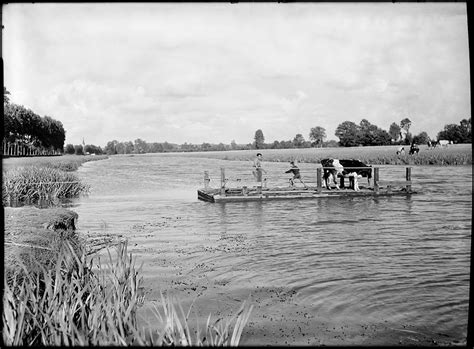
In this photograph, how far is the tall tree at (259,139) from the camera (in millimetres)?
3730

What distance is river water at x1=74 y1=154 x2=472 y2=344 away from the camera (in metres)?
4.62

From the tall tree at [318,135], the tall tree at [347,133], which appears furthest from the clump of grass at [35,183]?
the tall tree at [347,133]

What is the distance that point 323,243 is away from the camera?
8258mm

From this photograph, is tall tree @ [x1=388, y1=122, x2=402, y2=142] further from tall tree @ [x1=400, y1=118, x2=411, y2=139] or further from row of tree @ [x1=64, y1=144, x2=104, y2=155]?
row of tree @ [x1=64, y1=144, x2=104, y2=155]

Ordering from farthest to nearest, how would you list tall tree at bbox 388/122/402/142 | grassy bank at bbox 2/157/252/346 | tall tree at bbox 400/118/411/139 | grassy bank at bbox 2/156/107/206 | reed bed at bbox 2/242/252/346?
grassy bank at bbox 2/156/107/206 < tall tree at bbox 388/122/402/142 < tall tree at bbox 400/118/411/139 < grassy bank at bbox 2/157/252/346 < reed bed at bbox 2/242/252/346

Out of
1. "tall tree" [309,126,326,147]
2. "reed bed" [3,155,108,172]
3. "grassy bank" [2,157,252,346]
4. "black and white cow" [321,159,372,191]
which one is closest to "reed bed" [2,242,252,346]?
"grassy bank" [2,157,252,346]

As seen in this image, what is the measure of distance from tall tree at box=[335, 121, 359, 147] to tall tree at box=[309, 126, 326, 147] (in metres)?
0.15

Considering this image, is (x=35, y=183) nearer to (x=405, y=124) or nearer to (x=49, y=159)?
(x=49, y=159)

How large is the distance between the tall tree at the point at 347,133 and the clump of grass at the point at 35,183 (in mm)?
8567

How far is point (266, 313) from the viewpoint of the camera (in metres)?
4.35

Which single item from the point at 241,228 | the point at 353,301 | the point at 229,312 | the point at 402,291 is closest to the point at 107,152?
the point at 229,312

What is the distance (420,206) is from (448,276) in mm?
7936

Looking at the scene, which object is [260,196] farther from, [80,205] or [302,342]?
[302,342]

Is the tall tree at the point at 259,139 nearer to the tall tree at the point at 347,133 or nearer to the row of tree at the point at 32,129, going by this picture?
the tall tree at the point at 347,133
